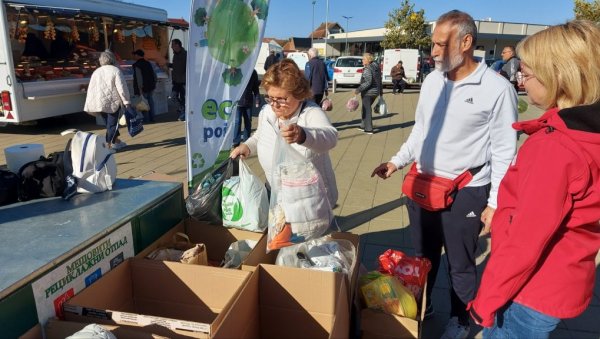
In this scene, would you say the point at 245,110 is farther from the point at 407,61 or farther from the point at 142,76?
the point at 407,61

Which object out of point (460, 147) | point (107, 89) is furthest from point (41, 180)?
point (107, 89)

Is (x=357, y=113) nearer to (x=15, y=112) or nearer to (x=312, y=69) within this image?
(x=312, y=69)

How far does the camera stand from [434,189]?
2.42 metres

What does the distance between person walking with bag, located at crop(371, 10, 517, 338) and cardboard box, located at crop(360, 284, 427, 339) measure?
2.00 feet

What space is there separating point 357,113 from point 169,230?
35.9ft

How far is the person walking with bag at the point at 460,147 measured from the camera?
2.24 m

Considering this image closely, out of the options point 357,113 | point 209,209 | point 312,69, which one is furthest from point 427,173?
point 357,113

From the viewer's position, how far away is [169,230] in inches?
108

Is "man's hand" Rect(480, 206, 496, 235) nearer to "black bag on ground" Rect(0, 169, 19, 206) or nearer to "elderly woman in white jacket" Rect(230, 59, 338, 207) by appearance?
"elderly woman in white jacket" Rect(230, 59, 338, 207)

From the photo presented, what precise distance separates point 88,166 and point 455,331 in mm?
2388

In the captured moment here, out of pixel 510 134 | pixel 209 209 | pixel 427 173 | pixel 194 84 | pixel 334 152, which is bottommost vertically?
pixel 334 152

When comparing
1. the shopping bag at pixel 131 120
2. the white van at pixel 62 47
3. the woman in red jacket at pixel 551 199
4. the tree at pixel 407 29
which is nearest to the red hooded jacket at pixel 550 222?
the woman in red jacket at pixel 551 199

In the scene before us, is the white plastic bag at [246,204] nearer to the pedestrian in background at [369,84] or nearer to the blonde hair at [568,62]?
the blonde hair at [568,62]

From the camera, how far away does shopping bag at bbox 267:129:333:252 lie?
219cm
